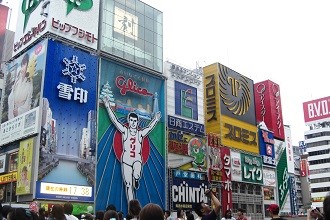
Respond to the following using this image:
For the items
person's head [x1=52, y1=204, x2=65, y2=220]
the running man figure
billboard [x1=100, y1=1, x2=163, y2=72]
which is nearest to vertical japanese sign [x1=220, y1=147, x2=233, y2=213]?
the running man figure

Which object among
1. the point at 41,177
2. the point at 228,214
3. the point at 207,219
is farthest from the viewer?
the point at 41,177

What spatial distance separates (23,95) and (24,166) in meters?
5.19

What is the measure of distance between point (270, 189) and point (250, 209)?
232 inches

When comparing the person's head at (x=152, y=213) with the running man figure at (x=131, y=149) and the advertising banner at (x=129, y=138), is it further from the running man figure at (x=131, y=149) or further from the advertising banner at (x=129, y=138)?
the running man figure at (x=131, y=149)

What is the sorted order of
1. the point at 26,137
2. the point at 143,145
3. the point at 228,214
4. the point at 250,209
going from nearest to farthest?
the point at 228,214 < the point at 26,137 < the point at 143,145 < the point at 250,209

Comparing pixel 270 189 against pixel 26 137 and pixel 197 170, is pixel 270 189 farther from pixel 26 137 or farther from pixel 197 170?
pixel 26 137

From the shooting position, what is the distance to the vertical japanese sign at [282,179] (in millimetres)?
50625

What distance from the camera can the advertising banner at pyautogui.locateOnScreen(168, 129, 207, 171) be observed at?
34156mm

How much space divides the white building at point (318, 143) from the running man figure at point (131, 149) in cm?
5589

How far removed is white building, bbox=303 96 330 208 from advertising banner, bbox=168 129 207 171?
48055mm

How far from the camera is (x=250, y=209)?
43625 millimetres

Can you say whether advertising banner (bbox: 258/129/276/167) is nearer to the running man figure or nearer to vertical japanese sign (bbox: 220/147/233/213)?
vertical japanese sign (bbox: 220/147/233/213)

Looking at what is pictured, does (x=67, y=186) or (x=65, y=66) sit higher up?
(x=65, y=66)

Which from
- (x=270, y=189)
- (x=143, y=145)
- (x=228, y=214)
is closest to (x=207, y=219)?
(x=228, y=214)
